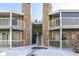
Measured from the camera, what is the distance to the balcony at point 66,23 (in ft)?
10.7

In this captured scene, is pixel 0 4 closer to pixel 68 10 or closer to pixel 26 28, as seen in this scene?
pixel 26 28

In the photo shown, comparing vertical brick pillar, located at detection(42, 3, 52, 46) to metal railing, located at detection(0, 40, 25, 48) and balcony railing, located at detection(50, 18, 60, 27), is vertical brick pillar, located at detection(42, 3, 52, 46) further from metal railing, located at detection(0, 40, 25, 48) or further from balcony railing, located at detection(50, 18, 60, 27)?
metal railing, located at detection(0, 40, 25, 48)

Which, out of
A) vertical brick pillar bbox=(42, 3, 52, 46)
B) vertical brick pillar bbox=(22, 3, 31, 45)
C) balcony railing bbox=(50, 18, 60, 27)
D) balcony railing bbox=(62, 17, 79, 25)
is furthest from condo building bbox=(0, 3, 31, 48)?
balcony railing bbox=(62, 17, 79, 25)

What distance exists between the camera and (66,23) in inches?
133

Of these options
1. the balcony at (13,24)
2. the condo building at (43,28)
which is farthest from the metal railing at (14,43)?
the balcony at (13,24)

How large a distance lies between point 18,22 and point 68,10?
0.87m

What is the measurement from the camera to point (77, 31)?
328cm

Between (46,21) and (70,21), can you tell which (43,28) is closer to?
(46,21)

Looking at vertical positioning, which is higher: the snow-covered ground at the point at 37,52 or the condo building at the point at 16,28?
the condo building at the point at 16,28

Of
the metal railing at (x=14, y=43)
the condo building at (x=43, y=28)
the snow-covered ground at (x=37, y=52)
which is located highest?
the condo building at (x=43, y=28)

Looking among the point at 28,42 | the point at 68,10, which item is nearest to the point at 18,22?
the point at 28,42

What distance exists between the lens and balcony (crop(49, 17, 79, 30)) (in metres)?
3.25

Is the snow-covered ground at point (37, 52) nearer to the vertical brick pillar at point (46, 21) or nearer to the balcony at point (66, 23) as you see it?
the vertical brick pillar at point (46, 21)

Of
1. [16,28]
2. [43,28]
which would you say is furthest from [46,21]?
[16,28]
